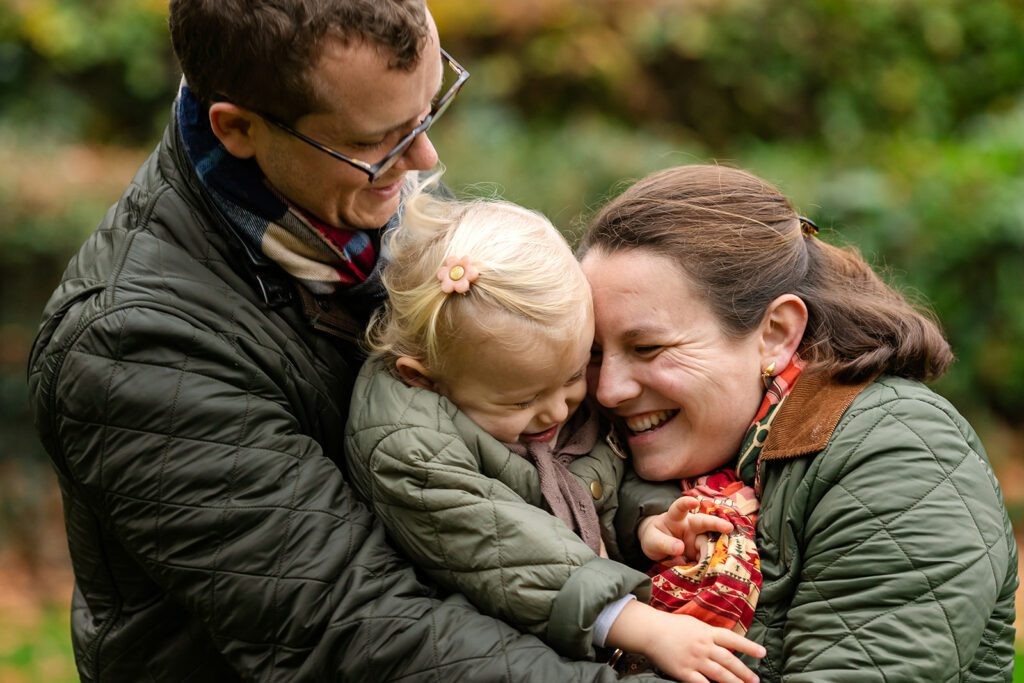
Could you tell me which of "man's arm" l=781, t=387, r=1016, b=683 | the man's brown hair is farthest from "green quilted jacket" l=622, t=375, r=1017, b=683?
the man's brown hair

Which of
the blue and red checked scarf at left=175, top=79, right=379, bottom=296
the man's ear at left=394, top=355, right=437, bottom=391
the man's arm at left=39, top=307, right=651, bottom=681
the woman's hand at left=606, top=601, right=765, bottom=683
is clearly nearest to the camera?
the man's arm at left=39, top=307, right=651, bottom=681

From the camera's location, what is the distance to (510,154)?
8.09m

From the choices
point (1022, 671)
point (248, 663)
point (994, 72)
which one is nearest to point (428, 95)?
point (248, 663)

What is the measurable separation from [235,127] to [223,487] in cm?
87

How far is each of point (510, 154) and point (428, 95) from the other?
203 inches

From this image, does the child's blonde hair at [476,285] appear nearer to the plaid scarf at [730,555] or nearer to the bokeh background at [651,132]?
the plaid scarf at [730,555]

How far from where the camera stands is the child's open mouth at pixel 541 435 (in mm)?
3199

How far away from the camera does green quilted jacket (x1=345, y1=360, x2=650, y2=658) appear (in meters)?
2.78

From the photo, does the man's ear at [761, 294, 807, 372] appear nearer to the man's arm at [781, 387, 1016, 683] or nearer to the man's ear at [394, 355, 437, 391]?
the man's arm at [781, 387, 1016, 683]

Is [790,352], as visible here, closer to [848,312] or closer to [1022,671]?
[848,312]

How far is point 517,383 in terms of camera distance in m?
3.04

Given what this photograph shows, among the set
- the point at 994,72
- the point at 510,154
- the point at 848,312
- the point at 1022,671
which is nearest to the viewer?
the point at 848,312

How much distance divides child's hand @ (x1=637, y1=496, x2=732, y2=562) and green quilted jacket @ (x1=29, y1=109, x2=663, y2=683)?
17.4 inches

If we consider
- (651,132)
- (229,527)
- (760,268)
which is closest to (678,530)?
(760,268)
